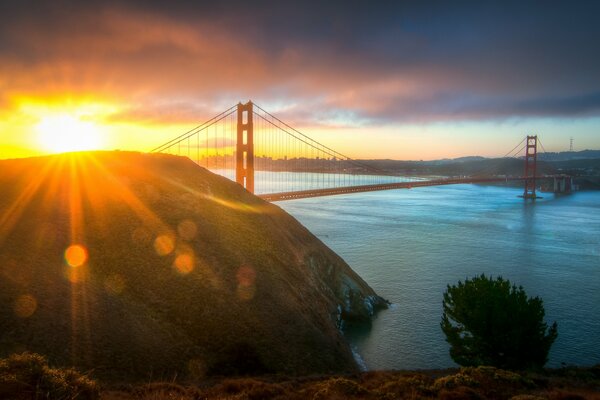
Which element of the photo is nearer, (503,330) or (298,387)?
(298,387)

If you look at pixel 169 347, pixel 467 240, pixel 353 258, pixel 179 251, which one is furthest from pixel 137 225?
pixel 467 240

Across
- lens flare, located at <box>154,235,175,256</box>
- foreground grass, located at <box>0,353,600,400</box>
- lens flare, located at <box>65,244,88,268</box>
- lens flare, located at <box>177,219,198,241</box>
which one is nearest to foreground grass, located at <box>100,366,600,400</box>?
foreground grass, located at <box>0,353,600,400</box>

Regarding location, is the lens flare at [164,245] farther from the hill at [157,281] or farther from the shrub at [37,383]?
the shrub at [37,383]

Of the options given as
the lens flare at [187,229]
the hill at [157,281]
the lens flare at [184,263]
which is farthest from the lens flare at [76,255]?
the lens flare at [187,229]

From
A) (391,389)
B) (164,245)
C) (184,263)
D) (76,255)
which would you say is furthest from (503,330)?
(76,255)

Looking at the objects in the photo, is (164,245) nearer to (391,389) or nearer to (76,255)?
(76,255)

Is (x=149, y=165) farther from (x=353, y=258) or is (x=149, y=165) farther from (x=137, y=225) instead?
(x=353, y=258)

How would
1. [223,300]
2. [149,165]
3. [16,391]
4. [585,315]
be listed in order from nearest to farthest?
[16,391] → [223,300] → [585,315] → [149,165]
